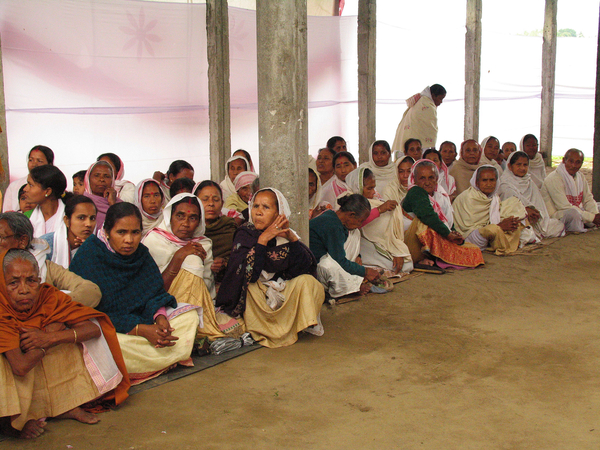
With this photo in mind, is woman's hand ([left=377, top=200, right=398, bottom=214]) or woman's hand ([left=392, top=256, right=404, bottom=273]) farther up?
woman's hand ([left=377, top=200, right=398, bottom=214])

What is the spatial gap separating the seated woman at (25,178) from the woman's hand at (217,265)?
2.07 meters

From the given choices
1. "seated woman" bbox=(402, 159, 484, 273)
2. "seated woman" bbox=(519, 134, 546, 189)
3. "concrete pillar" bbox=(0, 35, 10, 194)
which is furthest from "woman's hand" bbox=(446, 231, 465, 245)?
"concrete pillar" bbox=(0, 35, 10, 194)

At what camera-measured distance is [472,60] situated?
11.5m

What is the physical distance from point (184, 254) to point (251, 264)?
0.47 meters

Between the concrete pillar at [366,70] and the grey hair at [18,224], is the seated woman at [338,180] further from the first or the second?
the grey hair at [18,224]

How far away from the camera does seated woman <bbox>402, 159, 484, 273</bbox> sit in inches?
252

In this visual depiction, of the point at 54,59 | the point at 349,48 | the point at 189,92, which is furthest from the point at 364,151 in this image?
the point at 54,59

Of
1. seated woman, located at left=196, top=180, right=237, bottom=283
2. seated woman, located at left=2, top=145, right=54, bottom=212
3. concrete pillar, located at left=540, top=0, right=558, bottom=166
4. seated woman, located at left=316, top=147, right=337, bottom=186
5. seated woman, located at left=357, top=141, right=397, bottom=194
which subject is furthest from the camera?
concrete pillar, located at left=540, top=0, right=558, bottom=166

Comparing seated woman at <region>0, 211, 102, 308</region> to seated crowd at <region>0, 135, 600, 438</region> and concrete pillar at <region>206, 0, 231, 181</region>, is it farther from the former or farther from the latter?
concrete pillar at <region>206, 0, 231, 181</region>

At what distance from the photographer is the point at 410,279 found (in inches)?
238

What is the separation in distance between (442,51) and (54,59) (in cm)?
762

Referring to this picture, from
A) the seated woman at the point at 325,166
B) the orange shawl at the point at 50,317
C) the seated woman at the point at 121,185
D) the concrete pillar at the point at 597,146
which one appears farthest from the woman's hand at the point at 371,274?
the concrete pillar at the point at 597,146

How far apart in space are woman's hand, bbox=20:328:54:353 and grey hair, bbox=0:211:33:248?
0.65 meters

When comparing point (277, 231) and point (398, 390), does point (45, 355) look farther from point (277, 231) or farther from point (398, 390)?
point (398, 390)
